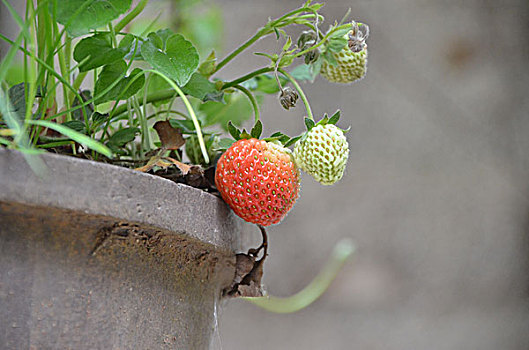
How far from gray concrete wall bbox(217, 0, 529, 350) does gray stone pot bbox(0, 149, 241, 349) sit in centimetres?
97

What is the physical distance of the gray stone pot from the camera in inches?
12.7

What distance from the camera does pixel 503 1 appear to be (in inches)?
58.4

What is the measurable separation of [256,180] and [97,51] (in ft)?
0.54

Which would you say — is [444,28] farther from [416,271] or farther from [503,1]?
[416,271]

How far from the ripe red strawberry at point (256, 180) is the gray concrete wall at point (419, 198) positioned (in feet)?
3.10

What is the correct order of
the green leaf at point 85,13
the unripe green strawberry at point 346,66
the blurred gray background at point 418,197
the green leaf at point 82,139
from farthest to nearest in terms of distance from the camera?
the blurred gray background at point 418,197, the unripe green strawberry at point 346,66, the green leaf at point 85,13, the green leaf at point 82,139

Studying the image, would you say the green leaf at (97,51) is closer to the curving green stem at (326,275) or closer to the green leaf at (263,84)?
the green leaf at (263,84)

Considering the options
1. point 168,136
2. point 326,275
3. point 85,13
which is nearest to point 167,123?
point 168,136

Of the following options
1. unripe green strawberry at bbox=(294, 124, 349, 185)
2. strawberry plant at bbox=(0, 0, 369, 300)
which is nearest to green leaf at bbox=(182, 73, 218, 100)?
strawberry plant at bbox=(0, 0, 369, 300)

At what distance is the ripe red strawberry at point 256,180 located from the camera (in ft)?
1.38

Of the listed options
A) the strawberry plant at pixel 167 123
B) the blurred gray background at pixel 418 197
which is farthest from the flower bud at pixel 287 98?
the blurred gray background at pixel 418 197

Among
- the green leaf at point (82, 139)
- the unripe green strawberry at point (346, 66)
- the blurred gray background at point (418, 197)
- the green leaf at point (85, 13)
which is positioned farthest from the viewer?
the blurred gray background at point (418, 197)

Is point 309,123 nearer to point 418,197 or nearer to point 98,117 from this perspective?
point 98,117

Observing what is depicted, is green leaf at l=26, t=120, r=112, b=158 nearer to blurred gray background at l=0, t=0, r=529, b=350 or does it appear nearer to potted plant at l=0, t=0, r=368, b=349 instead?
potted plant at l=0, t=0, r=368, b=349
